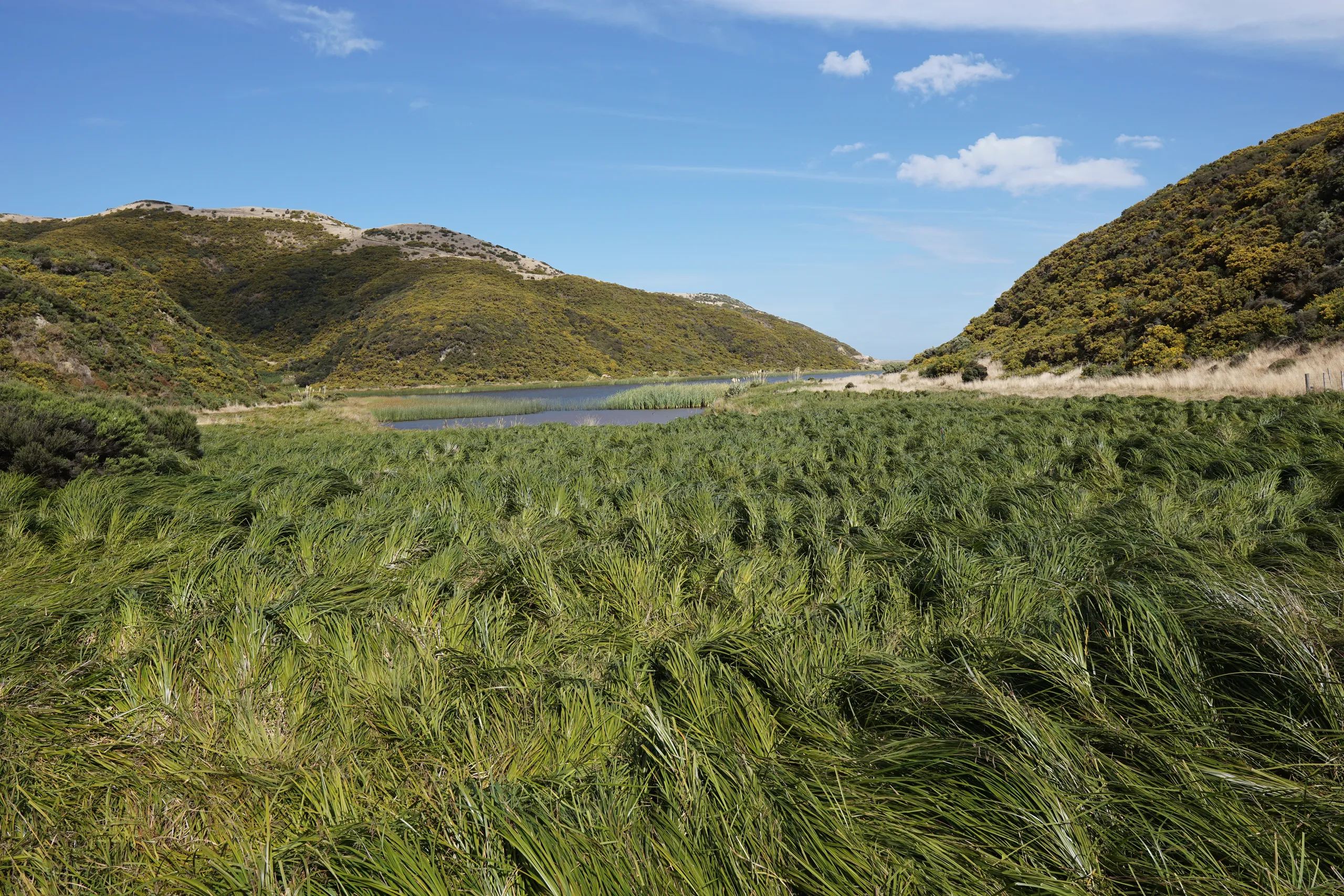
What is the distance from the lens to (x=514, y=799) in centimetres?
193

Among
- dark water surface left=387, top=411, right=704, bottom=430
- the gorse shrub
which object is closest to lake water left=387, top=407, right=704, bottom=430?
dark water surface left=387, top=411, right=704, bottom=430

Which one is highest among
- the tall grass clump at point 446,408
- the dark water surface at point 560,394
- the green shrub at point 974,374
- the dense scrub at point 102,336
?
the dense scrub at point 102,336

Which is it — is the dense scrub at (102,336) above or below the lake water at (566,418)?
above

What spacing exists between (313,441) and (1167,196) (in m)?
53.9

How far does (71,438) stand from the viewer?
8539 millimetres

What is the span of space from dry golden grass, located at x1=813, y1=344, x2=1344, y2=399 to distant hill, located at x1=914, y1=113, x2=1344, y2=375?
1.73m

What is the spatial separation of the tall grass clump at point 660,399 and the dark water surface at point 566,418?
170 centimetres

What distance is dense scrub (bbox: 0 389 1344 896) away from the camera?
5.72ft

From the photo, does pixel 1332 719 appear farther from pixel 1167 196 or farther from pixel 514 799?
pixel 1167 196

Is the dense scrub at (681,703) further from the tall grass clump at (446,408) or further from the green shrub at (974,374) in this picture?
the green shrub at (974,374)

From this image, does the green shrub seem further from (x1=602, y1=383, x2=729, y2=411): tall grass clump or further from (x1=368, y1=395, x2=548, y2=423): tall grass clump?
(x1=368, y1=395, x2=548, y2=423): tall grass clump

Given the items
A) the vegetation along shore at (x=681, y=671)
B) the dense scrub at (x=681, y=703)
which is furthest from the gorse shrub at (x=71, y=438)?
the dense scrub at (x=681, y=703)

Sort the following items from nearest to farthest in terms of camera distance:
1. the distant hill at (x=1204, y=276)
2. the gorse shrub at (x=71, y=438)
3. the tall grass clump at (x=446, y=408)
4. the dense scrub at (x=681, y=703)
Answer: the dense scrub at (x=681, y=703) → the gorse shrub at (x=71, y=438) → the distant hill at (x=1204, y=276) → the tall grass clump at (x=446, y=408)

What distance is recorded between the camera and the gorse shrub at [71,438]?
7.76 meters
